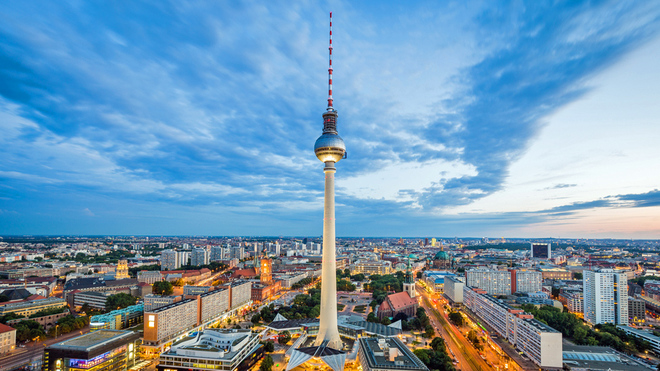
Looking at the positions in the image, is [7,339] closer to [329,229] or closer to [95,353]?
[95,353]

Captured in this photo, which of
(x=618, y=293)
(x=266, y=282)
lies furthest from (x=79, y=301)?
(x=618, y=293)

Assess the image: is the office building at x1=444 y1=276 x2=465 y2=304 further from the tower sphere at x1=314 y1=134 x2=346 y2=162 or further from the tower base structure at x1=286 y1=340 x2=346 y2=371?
the tower base structure at x1=286 y1=340 x2=346 y2=371

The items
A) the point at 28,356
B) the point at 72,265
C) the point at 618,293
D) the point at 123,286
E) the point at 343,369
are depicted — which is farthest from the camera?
the point at 72,265

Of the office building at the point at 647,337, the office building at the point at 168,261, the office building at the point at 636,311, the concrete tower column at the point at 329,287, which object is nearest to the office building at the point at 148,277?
the office building at the point at 168,261

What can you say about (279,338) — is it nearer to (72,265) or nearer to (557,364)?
(557,364)

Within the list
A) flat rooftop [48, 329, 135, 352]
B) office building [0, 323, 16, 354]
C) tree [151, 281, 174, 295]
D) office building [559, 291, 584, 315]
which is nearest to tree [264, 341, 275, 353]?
flat rooftop [48, 329, 135, 352]

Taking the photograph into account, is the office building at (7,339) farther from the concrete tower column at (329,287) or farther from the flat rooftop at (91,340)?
the concrete tower column at (329,287)

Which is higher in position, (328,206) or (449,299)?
(328,206)
